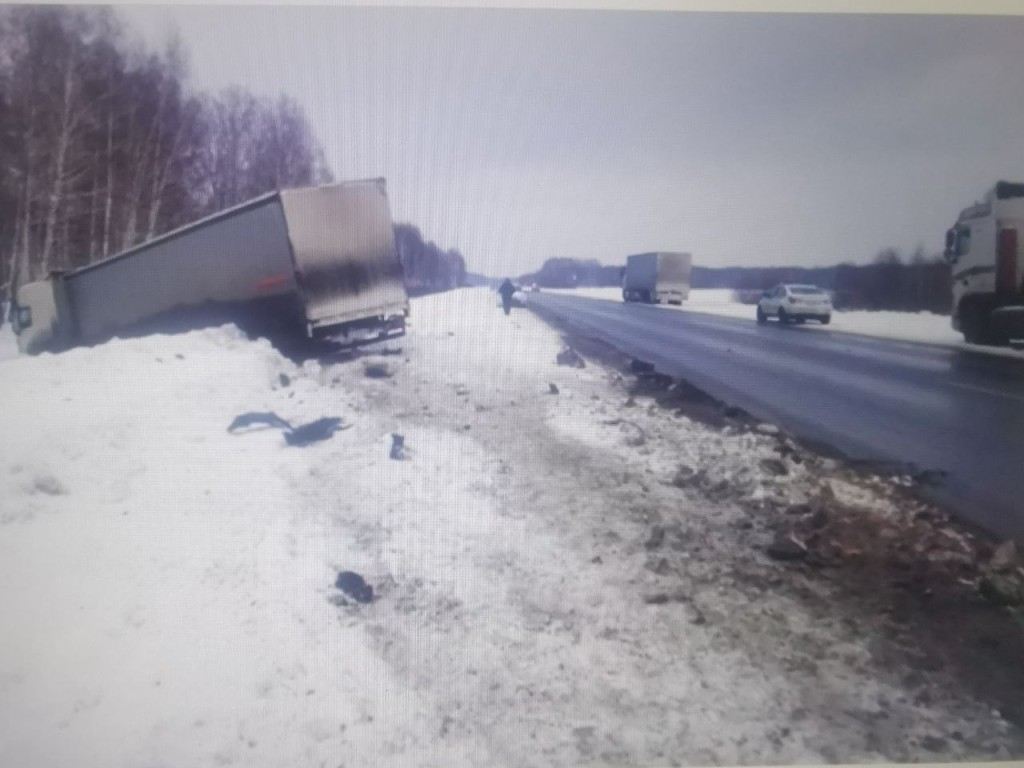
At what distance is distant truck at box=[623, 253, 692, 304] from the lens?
10.3 ft

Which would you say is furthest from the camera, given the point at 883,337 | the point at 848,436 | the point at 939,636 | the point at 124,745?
the point at 883,337

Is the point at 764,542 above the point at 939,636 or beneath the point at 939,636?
above

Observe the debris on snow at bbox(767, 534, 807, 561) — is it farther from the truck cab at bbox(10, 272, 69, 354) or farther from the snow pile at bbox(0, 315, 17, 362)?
the truck cab at bbox(10, 272, 69, 354)

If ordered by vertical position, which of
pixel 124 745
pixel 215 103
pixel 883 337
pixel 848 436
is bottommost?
pixel 124 745

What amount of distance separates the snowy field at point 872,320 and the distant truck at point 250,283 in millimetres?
1305

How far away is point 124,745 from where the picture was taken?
210cm

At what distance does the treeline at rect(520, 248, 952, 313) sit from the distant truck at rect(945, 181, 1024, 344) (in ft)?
0.26

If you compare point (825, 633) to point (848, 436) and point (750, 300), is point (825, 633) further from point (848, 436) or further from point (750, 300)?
point (750, 300)

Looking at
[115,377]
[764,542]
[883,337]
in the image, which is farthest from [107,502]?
[883,337]

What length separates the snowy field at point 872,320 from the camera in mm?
3192

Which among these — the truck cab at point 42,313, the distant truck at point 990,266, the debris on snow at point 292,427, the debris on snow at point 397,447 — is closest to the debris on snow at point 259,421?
the debris on snow at point 292,427

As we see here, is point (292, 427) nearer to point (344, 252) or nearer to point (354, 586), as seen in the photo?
point (354, 586)

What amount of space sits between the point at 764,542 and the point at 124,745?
7.90 ft

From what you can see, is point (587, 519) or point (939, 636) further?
point (587, 519)
